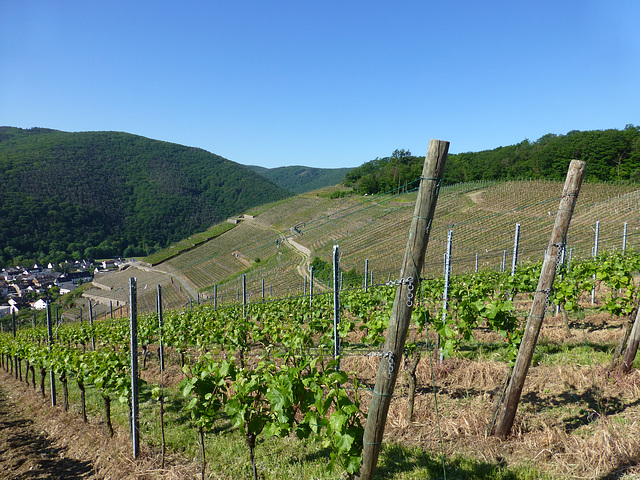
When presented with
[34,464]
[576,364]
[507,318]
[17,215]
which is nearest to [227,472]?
[34,464]

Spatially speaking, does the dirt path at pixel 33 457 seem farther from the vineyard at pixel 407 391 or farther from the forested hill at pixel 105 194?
the forested hill at pixel 105 194

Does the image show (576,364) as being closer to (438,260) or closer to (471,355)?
(471,355)

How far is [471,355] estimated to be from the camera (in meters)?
5.93

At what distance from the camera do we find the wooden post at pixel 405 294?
2223 mm

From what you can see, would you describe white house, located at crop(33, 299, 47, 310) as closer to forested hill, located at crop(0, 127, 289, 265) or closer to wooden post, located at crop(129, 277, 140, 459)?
forested hill, located at crop(0, 127, 289, 265)

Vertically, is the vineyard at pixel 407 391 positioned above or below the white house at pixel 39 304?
above

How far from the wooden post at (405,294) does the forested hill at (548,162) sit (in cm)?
6295

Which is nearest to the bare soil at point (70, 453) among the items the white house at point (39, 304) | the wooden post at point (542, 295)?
the wooden post at point (542, 295)

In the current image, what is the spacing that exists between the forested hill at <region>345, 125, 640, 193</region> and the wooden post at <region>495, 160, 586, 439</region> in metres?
61.1

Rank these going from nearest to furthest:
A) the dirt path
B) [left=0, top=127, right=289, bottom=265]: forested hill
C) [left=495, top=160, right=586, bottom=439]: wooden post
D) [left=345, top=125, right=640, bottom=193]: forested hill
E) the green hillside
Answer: [left=495, top=160, right=586, bottom=439]: wooden post → the dirt path → the green hillside → [left=345, top=125, right=640, bottom=193]: forested hill → [left=0, top=127, right=289, bottom=265]: forested hill

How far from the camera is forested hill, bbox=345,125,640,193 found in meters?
55.6

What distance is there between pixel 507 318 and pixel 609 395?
57.8 inches

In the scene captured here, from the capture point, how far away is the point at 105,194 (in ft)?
393

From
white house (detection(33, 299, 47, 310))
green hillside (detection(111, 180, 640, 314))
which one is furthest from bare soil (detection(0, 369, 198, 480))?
white house (detection(33, 299, 47, 310))
